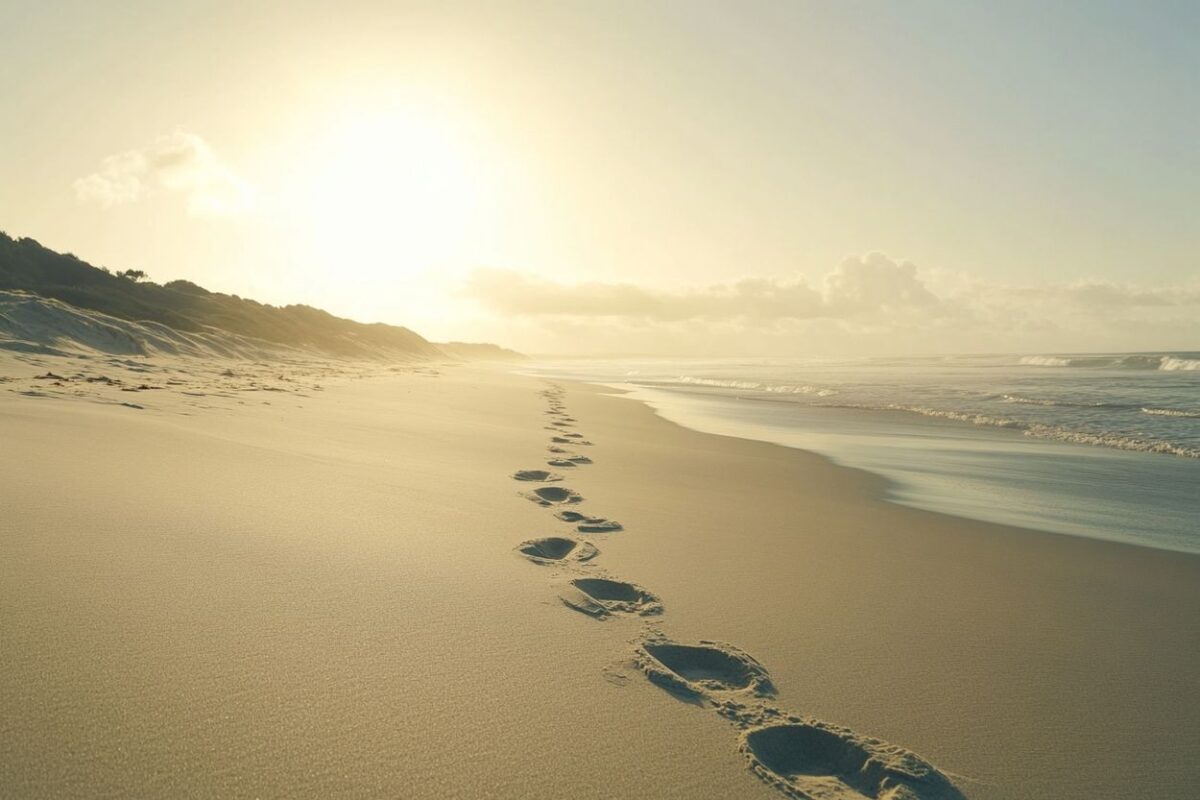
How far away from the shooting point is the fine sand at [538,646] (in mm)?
1448

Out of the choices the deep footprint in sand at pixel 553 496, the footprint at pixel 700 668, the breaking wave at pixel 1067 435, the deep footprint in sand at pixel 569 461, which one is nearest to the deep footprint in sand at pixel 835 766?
the footprint at pixel 700 668

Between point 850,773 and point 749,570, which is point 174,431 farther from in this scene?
point 850,773

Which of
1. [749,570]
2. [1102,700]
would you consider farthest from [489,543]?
[1102,700]

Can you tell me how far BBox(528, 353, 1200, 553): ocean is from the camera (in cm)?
529

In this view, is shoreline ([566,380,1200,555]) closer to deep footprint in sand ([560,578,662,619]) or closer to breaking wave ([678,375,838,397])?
deep footprint in sand ([560,578,662,619])

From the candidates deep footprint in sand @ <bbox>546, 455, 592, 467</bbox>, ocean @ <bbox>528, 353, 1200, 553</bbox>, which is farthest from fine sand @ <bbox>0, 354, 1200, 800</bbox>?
deep footprint in sand @ <bbox>546, 455, 592, 467</bbox>

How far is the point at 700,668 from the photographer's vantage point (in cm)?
217

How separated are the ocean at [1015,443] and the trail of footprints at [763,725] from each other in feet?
11.8

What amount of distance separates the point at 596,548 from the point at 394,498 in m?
1.33

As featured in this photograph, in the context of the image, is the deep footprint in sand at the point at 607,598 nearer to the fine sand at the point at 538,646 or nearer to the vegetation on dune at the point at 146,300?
the fine sand at the point at 538,646

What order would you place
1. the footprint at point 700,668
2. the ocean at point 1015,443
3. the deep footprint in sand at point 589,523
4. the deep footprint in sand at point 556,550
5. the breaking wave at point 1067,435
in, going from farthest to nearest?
the breaking wave at point 1067,435
the ocean at point 1015,443
the deep footprint in sand at point 589,523
the deep footprint in sand at point 556,550
the footprint at point 700,668

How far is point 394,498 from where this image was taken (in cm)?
388

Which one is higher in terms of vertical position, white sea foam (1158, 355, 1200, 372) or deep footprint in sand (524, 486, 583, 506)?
white sea foam (1158, 355, 1200, 372)

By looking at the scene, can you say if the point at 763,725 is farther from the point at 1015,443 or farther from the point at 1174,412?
the point at 1174,412
